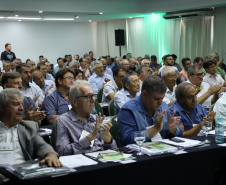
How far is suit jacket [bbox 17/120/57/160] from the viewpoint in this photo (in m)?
2.80

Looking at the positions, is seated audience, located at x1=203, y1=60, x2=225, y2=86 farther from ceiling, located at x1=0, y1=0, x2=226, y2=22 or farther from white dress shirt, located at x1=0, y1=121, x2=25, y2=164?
white dress shirt, located at x1=0, y1=121, x2=25, y2=164

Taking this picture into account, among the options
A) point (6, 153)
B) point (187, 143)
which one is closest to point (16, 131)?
point (6, 153)

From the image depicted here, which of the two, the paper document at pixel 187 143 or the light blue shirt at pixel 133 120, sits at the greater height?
the light blue shirt at pixel 133 120

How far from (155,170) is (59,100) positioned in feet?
8.17

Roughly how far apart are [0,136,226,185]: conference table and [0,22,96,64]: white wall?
16459 mm

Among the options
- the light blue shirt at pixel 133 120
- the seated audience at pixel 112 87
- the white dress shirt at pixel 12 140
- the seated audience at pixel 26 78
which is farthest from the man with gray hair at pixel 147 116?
the seated audience at pixel 112 87

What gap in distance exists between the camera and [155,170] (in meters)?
2.55

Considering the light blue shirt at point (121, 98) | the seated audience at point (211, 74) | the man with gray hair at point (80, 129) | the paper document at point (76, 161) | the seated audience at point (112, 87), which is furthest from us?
the seated audience at point (211, 74)

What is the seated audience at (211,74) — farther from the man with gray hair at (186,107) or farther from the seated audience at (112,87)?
the man with gray hair at (186,107)

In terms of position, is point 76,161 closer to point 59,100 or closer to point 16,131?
point 16,131

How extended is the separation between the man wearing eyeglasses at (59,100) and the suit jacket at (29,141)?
1554 mm

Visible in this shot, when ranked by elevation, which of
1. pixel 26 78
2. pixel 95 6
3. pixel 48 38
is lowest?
pixel 26 78

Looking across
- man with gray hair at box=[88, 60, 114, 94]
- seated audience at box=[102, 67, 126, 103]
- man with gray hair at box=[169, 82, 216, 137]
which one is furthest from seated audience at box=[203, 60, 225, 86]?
man with gray hair at box=[169, 82, 216, 137]

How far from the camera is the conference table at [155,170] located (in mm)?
2256
